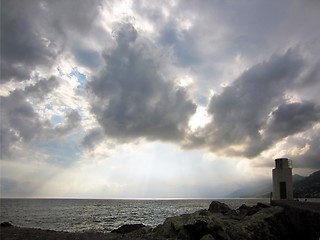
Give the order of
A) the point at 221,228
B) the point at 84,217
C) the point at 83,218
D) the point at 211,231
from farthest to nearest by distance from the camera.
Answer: the point at 84,217 → the point at 83,218 → the point at 221,228 → the point at 211,231

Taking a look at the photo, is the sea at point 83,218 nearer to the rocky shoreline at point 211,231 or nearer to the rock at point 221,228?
the rocky shoreline at point 211,231

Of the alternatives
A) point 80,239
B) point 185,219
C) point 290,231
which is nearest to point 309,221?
point 290,231

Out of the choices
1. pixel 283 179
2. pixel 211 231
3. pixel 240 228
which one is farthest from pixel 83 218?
pixel 211 231

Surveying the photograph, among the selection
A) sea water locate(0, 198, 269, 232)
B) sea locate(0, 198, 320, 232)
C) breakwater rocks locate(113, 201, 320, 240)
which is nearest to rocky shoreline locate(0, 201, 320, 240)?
breakwater rocks locate(113, 201, 320, 240)

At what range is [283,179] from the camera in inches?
1586

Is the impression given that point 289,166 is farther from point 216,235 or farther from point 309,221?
point 216,235

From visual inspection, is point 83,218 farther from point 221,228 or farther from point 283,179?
point 221,228

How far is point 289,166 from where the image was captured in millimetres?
40594

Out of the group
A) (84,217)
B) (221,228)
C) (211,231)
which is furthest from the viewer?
(84,217)

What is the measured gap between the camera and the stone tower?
1578 inches

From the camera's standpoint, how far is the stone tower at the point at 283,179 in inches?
1578

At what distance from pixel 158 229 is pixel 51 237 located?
844 cm

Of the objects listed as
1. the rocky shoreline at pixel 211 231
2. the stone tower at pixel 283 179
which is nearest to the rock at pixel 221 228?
the rocky shoreline at pixel 211 231

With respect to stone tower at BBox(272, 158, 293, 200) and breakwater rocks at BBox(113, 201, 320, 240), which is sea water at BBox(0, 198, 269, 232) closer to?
stone tower at BBox(272, 158, 293, 200)
